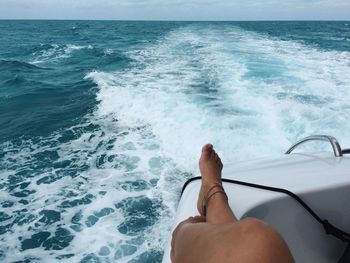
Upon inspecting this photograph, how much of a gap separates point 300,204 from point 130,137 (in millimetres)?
3280

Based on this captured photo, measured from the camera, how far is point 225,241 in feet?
2.73

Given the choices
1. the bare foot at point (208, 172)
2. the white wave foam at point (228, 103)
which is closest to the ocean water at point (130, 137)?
the white wave foam at point (228, 103)

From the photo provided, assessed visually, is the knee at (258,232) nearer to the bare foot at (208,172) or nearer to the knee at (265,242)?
the knee at (265,242)

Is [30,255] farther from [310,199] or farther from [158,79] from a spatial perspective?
[158,79]

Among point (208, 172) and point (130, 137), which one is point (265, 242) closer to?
point (208, 172)

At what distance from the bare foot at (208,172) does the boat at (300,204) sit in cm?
5

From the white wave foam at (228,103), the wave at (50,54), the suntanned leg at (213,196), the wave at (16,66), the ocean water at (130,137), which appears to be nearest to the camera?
the suntanned leg at (213,196)

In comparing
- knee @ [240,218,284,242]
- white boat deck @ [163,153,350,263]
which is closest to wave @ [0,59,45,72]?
white boat deck @ [163,153,350,263]

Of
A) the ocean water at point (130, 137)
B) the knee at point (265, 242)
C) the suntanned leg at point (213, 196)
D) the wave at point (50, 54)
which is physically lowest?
the ocean water at point (130, 137)

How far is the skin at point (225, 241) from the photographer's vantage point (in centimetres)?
76

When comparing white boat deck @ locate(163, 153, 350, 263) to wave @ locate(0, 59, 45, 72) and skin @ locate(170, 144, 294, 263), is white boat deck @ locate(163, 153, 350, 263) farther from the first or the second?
wave @ locate(0, 59, 45, 72)

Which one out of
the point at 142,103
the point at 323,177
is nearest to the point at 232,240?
the point at 323,177

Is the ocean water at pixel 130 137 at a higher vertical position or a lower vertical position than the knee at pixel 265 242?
lower

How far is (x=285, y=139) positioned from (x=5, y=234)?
3090 millimetres
